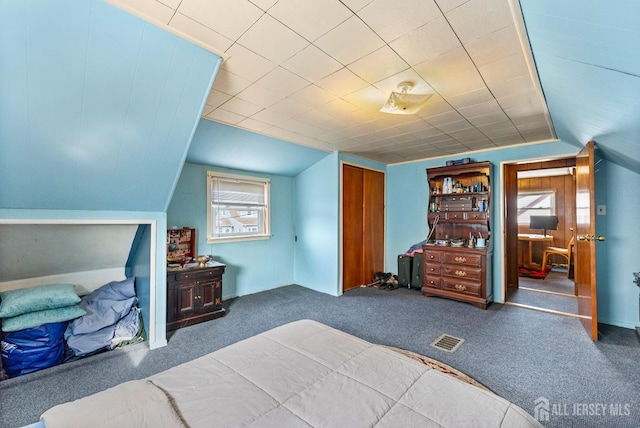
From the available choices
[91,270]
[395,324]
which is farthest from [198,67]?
[395,324]

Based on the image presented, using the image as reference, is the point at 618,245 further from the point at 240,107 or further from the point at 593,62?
the point at 240,107

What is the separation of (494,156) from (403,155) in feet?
4.53

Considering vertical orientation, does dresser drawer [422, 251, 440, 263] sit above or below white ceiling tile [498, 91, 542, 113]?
below

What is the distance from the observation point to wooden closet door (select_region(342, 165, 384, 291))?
4707mm

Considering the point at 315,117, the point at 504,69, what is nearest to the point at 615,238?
the point at 504,69

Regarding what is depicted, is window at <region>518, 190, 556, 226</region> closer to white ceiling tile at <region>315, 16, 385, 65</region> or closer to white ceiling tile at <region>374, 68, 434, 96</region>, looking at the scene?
white ceiling tile at <region>374, 68, 434, 96</region>

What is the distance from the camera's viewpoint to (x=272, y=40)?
1.83m

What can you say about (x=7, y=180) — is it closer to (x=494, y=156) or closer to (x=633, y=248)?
(x=494, y=156)

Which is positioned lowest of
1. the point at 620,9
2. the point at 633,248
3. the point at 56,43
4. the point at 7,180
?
the point at 633,248

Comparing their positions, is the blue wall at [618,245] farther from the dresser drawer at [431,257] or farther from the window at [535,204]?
the window at [535,204]

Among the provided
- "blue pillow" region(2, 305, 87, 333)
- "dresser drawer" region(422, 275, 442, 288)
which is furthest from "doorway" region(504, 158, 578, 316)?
"blue pillow" region(2, 305, 87, 333)

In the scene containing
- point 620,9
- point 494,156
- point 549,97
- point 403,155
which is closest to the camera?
point 620,9

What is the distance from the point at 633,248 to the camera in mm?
3199

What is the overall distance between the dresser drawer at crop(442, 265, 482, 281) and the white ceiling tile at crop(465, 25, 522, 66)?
285 cm
